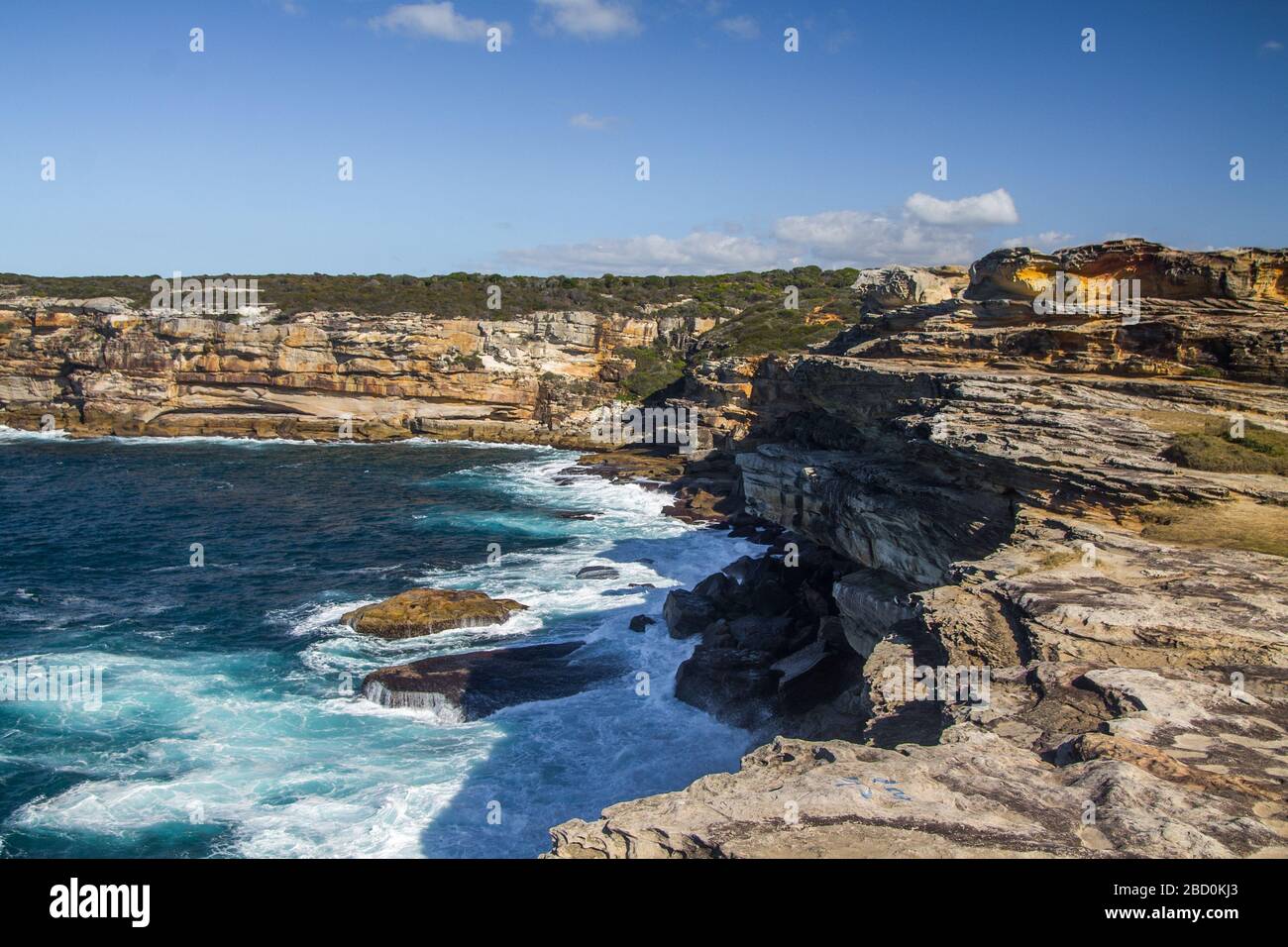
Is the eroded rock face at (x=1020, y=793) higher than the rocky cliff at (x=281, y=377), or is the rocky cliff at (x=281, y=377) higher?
the rocky cliff at (x=281, y=377)

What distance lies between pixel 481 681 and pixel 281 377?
5598 centimetres

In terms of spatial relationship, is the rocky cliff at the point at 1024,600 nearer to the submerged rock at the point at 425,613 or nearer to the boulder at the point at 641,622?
the boulder at the point at 641,622

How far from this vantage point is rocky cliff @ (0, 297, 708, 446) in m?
71.0

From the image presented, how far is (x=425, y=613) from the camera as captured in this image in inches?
1126

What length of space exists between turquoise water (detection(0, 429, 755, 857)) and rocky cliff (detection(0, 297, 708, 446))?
70.5 feet

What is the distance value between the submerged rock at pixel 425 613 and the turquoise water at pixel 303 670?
526mm

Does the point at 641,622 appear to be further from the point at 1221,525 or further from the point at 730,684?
the point at 1221,525

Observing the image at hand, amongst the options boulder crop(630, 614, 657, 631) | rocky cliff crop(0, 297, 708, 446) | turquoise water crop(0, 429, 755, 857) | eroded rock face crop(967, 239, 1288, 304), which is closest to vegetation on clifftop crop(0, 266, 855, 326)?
rocky cliff crop(0, 297, 708, 446)

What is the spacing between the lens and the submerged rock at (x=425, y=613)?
28213 millimetres

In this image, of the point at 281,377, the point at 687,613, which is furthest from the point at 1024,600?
the point at 281,377

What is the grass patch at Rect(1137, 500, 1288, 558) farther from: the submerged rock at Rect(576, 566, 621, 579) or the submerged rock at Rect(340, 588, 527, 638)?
the submerged rock at Rect(576, 566, 621, 579)

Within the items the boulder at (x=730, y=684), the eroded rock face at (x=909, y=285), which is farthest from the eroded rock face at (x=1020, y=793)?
the eroded rock face at (x=909, y=285)

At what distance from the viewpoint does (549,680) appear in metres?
24.4
